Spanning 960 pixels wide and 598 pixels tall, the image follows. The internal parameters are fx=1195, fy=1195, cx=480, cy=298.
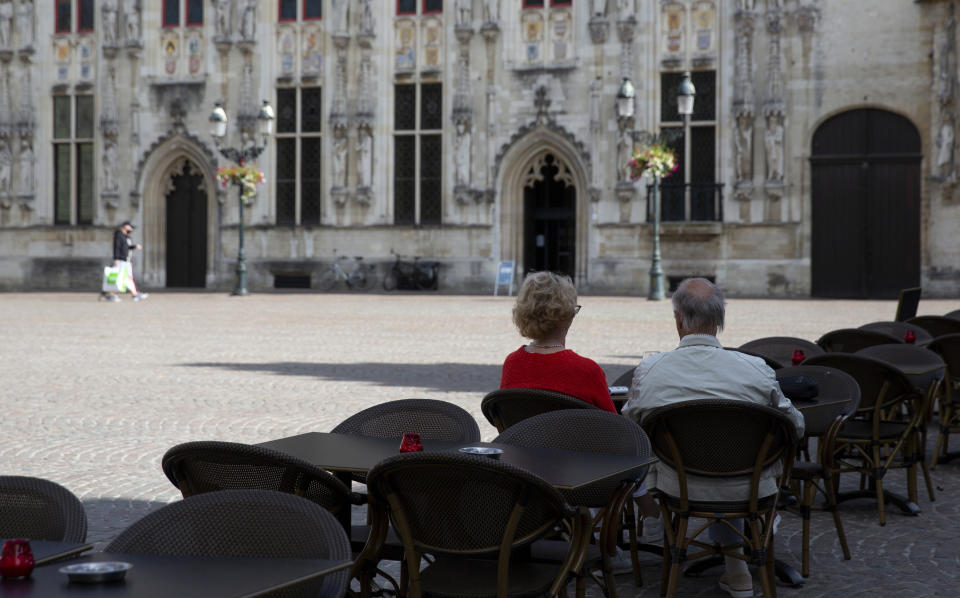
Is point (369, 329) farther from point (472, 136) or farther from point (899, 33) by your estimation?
point (899, 33)

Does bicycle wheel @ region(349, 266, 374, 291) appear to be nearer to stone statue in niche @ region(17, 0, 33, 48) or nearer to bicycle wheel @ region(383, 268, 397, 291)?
bicycle wheel @ region(383, 268, 397, 291)

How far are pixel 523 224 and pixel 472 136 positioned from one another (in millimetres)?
2746

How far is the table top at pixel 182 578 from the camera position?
248cm

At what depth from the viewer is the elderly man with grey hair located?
16.0ft

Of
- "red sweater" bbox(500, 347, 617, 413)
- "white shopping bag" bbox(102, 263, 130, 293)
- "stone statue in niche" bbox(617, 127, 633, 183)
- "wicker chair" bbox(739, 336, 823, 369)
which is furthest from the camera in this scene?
"stone statue in niche" bbox(617, 127, 633, 183)

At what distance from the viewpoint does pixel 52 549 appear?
2926 millimetres

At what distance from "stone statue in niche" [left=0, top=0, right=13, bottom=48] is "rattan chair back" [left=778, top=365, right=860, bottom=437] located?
3473cm

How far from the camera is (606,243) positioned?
31172mm

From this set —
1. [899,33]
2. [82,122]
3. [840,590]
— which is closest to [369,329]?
[840,590]

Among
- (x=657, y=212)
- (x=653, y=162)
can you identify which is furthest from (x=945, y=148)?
(x=657, y=212)

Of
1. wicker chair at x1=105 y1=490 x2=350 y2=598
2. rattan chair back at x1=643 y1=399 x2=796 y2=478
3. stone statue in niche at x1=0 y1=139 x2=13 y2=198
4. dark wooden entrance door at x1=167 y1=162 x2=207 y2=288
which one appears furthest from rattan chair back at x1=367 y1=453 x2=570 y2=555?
stone statue in niche at x1=0 y1=139 x2=13 y2=198

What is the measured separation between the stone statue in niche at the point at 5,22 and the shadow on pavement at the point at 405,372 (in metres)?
26.1

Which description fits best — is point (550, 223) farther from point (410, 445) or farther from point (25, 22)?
point (410, 445)

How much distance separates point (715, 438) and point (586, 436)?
588mm
